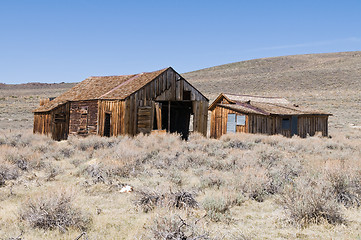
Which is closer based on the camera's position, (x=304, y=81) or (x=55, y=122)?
(x=55, y=122)

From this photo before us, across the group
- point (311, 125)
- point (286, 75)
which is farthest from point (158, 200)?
point (286, 75)

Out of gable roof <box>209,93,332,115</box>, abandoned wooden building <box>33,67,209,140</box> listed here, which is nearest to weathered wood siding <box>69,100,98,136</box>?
abandoned wooden building <box>33,67,209,140</box>

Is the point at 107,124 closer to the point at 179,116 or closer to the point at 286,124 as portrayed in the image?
the point at 179,116

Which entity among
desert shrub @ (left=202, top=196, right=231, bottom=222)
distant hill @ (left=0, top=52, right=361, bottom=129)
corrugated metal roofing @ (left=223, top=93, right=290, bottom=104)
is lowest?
desert shrub @ (left=202, top=196, right=231, bottom=222)

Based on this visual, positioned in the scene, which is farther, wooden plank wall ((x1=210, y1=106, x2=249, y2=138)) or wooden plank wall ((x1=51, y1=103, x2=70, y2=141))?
wooden plank wall ((x1=210, y1=106, x2=249, y2=138))

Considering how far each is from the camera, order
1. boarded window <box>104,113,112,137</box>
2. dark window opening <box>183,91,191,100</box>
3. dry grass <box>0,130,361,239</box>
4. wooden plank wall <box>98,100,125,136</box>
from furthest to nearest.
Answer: dark window opening <box>183,91,191,100</box> < boarded window <box>104,113,112,137</box> < wooden plank wall <box>98,100,125,136</box> < dry grass <box>0,130,361,239</box>

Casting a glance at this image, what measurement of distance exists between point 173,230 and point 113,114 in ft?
47.2

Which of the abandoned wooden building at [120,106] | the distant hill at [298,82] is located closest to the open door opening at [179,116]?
the abandoned wooden building at [120,106]

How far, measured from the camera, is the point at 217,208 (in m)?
5.98

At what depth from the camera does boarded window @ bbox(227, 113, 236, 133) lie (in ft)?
72.7

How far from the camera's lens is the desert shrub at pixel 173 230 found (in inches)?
169

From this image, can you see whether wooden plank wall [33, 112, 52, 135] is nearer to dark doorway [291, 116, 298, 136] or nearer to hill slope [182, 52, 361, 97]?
dark doorway [291, 116, 298, 136]

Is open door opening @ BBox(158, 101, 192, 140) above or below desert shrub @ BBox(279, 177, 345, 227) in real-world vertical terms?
above

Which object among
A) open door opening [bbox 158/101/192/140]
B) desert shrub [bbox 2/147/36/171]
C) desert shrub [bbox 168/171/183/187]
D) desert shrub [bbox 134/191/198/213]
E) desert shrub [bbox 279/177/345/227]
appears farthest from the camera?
open door opening [bbox 158/101/192/140]
